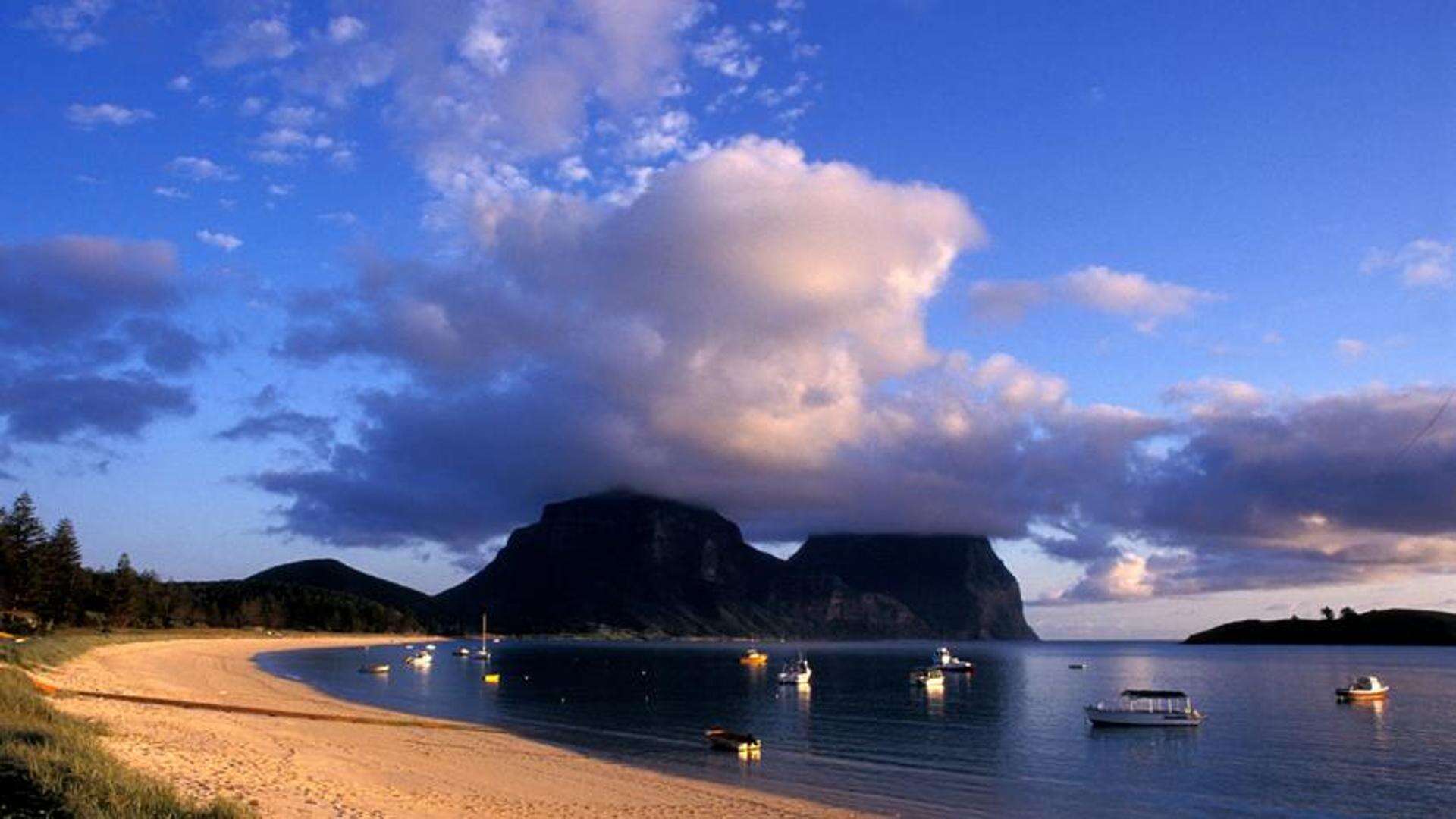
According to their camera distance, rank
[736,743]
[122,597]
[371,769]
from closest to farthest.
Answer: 1. [371,769]
2. [736,743]
3. [122,597]

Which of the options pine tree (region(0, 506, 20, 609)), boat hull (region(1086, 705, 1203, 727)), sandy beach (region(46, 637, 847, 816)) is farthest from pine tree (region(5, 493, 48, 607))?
boat hull (region(1086, 705, 1203, 727))

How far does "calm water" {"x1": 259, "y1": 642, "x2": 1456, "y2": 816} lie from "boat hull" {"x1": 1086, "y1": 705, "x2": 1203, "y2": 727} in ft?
2.36

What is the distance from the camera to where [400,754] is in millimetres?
50438

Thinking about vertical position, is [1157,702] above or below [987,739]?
below

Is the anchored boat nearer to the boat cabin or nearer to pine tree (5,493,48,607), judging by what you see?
the boat cabin

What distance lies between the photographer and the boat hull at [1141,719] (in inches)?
3223

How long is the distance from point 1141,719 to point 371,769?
62977mm

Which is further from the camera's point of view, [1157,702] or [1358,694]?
[1157,702]

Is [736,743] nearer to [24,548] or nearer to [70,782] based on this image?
[70,782]

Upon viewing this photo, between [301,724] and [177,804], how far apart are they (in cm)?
4324

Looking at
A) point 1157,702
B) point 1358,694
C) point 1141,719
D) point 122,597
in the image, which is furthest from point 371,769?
point 122,597

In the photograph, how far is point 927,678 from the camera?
132m

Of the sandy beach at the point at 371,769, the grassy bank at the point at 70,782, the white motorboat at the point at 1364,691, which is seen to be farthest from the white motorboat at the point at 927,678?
the grassy bank at the point at 70,782

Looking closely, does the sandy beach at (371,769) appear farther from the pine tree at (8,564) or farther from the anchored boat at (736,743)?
the pine tree at (8,564)
